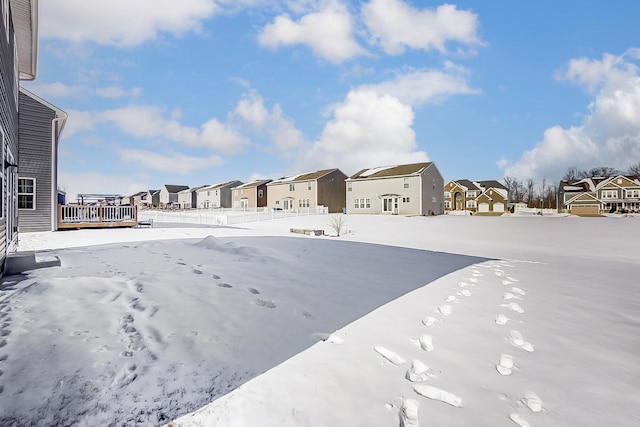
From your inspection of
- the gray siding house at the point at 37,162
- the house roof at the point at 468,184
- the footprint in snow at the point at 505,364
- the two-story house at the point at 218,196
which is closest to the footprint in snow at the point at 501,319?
the footprint in snow at the point at 505,364

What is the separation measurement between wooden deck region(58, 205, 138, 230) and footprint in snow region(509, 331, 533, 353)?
1824cm

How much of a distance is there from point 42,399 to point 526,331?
4766mm

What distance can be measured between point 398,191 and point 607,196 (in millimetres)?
39196

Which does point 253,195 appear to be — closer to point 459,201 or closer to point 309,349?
point 459,201

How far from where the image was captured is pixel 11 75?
8180 mm

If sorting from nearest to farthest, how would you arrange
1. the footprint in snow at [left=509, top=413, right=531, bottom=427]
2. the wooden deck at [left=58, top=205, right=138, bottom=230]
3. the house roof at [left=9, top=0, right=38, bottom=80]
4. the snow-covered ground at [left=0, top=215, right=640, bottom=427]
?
1. the footprint in snow at [left=509, top=413, right=531, bottom=427]
2. the snow-covered ground at [left=0, top=215, right=640, bottom=427]
3. the house roof at [left=9, top=0, right=38, bottom=80]
4. the wooden deck at [left=58, top=205, right=138, bottom=230]

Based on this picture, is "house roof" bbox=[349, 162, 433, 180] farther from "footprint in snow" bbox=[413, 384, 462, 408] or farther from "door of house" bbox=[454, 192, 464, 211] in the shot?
"footprint in snow" bbox=[413, 384, 462, 408]

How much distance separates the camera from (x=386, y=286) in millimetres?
5770

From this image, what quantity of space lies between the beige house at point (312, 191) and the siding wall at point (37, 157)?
2495cm

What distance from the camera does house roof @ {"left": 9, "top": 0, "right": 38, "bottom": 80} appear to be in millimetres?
7844

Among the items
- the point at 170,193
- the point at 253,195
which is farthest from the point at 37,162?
the point at 170,193

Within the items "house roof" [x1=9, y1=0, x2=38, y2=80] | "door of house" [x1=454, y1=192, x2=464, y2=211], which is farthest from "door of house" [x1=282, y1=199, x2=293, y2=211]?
"door of house" [x1=454, y1=192, x2=464, y2=211]

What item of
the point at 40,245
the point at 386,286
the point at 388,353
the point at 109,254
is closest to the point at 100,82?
the point at 40,245

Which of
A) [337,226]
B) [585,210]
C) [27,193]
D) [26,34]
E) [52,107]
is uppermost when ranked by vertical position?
[26,34]
